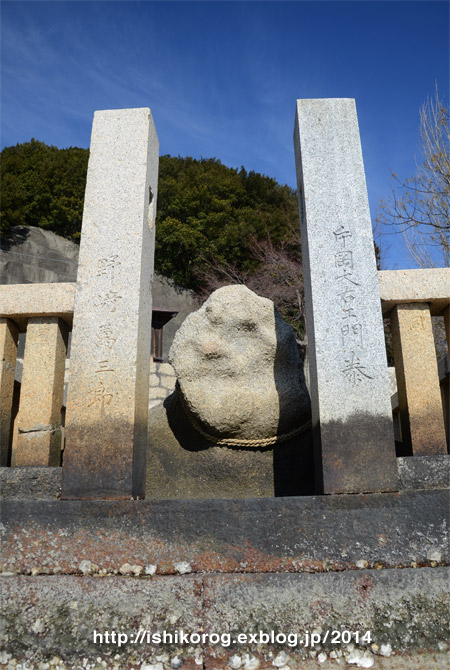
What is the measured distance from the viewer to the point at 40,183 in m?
19.9

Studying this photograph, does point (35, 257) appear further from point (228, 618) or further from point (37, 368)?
point (228, 618)

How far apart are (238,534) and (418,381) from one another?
1.68 meters

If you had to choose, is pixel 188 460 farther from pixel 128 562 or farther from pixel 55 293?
pixel 55 293

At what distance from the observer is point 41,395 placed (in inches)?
136

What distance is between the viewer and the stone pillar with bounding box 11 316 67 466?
3.35 meters

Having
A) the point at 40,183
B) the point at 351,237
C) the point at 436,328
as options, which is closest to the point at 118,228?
the point at 351,237

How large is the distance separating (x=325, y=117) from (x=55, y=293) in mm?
2404

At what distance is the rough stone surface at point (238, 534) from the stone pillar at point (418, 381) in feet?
2.19

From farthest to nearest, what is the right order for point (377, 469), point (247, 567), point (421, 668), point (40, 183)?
point (40, 183)
point (377, 469)
point (247, 567)
point (421, 668)

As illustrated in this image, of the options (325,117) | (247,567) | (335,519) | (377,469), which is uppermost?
(325,117)

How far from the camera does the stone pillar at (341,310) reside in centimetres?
276

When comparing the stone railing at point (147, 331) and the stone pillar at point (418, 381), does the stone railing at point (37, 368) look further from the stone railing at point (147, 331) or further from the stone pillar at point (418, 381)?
the stone pillar at point (418, 381)

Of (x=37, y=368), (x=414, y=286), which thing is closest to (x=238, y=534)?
(x=37, y=368)

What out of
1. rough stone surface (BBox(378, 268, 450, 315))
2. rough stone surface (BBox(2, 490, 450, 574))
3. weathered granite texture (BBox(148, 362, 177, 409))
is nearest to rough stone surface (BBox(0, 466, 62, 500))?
rough stone surface (BBox(2, 490, 450, 574))
